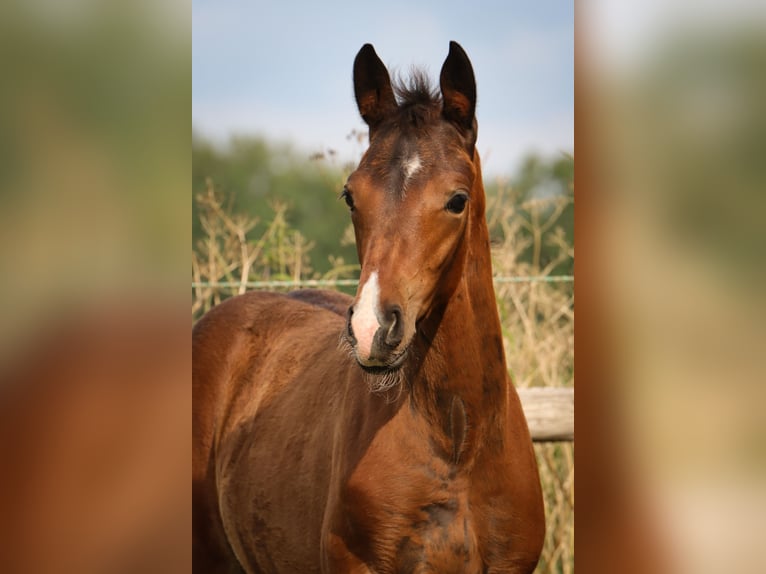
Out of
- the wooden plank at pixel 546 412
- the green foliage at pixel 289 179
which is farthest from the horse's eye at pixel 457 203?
the green foliage at pixel 289 179

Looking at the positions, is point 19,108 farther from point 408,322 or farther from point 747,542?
point 408,322

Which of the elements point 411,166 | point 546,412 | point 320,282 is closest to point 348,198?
point 411,166

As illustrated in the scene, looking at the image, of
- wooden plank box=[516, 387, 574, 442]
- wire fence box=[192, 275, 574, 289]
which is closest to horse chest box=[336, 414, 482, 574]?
wooden plank box=[516, 387, 574, 442]

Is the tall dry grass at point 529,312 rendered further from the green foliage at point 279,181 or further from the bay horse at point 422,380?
the green foliage at point 279,181

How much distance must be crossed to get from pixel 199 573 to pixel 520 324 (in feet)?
10.4

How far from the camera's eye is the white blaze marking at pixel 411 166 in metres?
2.28

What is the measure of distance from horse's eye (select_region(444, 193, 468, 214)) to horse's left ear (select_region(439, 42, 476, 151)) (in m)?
0.24

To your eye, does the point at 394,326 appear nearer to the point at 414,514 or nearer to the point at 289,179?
the point at 414,514

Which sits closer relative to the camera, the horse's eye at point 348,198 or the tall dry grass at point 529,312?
the horse's eye at point 348,198

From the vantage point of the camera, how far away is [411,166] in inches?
90.4

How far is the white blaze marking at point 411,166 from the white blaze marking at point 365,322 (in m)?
0.43

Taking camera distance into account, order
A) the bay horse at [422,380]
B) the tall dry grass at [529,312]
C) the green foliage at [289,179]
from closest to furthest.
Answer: the bay horse at [422,380] → the tall dry grass at [529,312] → the green foliage at [289,179]

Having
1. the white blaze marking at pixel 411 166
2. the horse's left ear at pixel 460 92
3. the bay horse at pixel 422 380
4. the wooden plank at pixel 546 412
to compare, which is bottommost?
the wooden plank at pixel 546 412

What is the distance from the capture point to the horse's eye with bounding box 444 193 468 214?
2293mm
